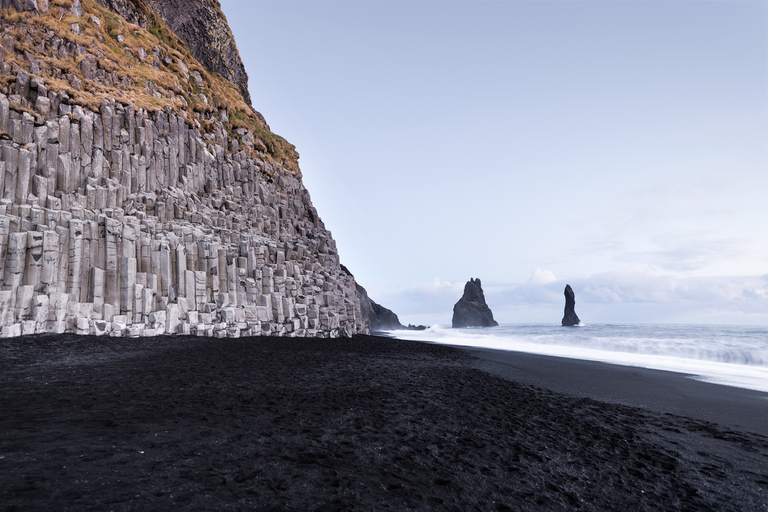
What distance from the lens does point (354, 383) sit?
1238 cm

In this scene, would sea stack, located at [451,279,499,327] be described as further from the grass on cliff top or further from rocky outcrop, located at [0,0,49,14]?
rocky outcrop, located at [0,0,49,14]

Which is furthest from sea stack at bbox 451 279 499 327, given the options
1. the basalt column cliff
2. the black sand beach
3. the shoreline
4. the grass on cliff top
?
the black sand beach

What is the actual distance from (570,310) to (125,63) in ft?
351

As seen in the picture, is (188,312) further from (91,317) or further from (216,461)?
(216,461)

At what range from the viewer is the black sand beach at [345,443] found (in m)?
4.84

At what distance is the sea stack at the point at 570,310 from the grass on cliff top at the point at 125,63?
9030 centimetres

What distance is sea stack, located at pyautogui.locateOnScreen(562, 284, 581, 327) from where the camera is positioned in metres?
103

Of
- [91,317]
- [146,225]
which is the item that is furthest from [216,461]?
[146,225]

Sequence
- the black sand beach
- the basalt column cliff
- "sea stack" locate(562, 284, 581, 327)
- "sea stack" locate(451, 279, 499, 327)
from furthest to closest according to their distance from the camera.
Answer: "sea stack" locate(451, 279, 499, 327)
"sea stack" locate(562, 284, 581, 327)
the basalt column cliff
the black sand beach

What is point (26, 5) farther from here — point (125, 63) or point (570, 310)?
point (570, 310)

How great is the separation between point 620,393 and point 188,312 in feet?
75.8

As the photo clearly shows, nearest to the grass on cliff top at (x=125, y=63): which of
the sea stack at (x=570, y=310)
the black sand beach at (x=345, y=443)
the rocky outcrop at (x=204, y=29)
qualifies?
the rocky outcrop at (x=204, y=29)

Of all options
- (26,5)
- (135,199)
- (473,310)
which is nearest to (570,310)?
(473,310)

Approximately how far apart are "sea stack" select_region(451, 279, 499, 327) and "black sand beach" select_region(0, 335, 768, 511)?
11131 centimetres
